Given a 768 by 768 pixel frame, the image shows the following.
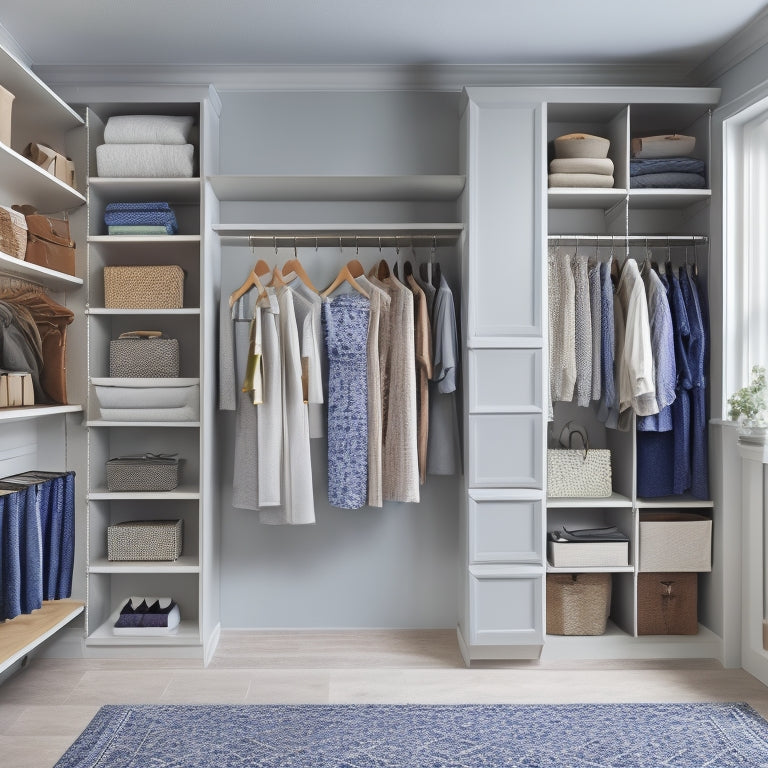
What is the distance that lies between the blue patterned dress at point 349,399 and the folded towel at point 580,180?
100 cm

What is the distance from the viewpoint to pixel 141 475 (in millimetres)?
3141

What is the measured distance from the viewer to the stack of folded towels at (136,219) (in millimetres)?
3146

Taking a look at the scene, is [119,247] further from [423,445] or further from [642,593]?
[642,593]

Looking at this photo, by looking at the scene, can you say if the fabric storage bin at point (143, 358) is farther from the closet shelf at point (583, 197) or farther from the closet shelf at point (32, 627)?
the closet shelf at point (583, 197)

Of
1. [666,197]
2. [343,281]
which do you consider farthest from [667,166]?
[343,281]

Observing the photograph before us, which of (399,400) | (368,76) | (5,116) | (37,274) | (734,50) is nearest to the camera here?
(5,116)

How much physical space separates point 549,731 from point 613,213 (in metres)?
2.27

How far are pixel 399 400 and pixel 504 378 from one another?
0.46 m

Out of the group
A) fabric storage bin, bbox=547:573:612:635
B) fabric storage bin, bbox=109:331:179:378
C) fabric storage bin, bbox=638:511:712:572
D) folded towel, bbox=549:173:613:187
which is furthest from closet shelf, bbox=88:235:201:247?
fabric storage bin, bbox=638:511:712:572

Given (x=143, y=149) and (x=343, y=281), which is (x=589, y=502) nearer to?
(x=343, y=281)

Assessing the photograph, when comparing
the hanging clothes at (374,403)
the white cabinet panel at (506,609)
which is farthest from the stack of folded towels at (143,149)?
the white cabinet panel at (506,609)

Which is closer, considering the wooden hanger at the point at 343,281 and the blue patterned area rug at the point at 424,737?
the blue patterned area rug at the point at 424,737

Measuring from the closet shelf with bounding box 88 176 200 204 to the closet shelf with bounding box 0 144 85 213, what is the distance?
0.12 metres

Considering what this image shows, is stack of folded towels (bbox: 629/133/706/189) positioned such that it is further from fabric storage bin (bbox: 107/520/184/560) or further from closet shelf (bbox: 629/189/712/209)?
fabric storage bin (bbox: 107/520/184/560)
